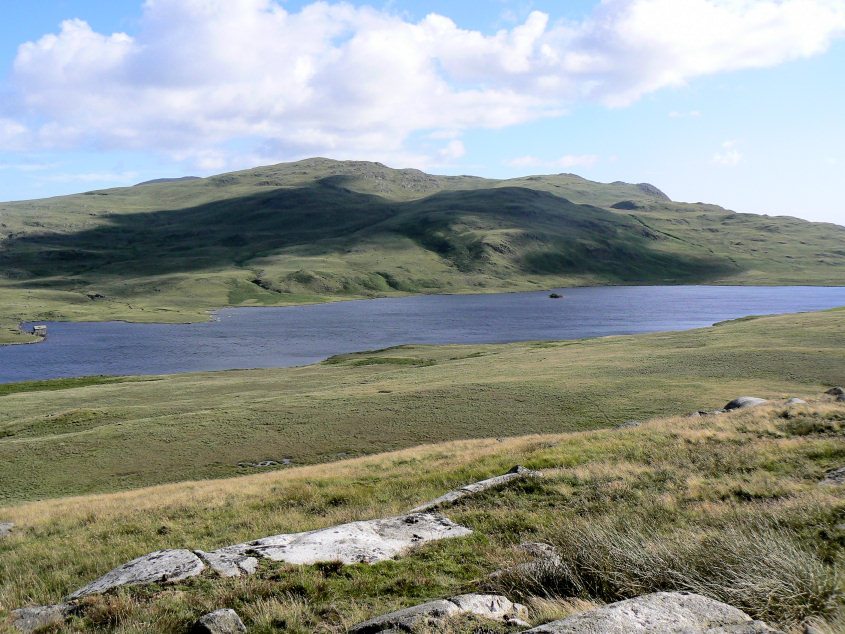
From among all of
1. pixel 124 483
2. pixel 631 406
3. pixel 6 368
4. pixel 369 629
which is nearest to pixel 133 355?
pixel 6 368

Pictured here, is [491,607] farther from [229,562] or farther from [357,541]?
[229,562]

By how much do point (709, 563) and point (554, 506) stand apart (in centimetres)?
630

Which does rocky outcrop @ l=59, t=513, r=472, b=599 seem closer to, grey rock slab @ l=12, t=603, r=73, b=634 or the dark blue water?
grey rock slab @ l=12, t=603, r=73, b=634

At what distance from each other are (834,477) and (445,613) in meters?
11.8

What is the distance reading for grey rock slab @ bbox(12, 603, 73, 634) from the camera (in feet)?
30.9

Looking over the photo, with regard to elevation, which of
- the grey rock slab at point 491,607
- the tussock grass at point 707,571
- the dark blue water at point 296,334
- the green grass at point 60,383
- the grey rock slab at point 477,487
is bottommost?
the green grass at point 60,383

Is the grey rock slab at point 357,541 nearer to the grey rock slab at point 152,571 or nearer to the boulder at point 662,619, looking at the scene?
the grey rock slab at point 152,571

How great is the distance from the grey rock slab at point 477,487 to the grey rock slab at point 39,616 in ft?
26.1

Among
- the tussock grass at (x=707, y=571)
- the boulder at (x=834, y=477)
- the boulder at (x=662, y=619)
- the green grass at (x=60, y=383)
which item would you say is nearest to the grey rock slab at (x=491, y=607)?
the tussock grass at (x=707, y=571)

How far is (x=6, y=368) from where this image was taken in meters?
102

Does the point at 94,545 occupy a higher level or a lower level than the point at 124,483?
higher

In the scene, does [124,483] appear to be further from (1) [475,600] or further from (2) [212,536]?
(1) [475,600]

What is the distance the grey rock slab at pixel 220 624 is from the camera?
8531 millimetres

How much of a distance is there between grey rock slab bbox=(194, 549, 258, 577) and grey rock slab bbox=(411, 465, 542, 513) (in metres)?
4.74
